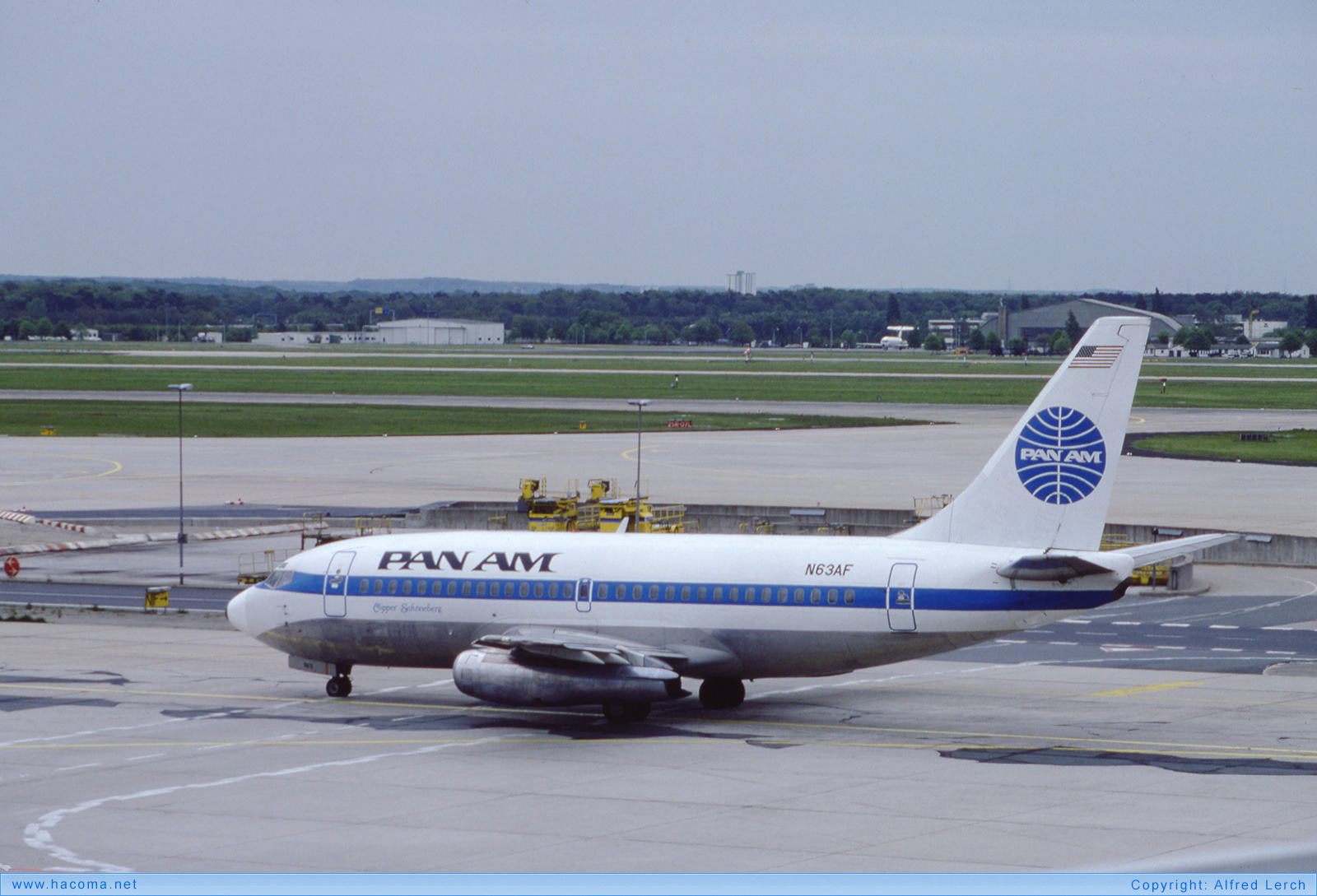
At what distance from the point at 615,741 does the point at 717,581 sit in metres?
4.19

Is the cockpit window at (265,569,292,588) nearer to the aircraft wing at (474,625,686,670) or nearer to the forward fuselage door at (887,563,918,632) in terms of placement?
the aircraft wing at (474,625,686,670)

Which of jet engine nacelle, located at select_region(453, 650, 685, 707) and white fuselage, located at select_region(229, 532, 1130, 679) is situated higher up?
white fuselage, located at select_region(229, 532, 1130, 679)

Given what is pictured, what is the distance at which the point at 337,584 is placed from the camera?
38.8m

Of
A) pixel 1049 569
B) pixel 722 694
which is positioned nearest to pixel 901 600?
pixel 1049 569

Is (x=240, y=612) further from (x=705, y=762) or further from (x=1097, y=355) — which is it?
(x=1097, y=355)

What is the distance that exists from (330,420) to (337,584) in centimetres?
9923

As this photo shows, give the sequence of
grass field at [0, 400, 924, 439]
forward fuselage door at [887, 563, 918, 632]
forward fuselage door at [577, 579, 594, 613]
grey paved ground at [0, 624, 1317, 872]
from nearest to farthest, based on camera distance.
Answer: grey paved ground at [0, 624, 1317, 872], forward fuselage door at [887, 563, 918, 632], forward fuselage door at [577, 579, 594, 613], grass field at [0, 400, 924, 439]

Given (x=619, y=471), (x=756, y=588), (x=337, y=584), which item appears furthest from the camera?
(x=619, y=471)

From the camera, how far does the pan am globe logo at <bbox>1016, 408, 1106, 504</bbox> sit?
1293 inches

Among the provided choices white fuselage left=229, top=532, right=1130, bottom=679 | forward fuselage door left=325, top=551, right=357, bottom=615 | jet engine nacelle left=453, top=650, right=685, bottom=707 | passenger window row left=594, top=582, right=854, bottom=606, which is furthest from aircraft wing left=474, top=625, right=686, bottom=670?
forward fuselage door left=325, top=551, right=357, bottom=615

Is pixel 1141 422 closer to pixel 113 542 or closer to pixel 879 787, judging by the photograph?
pixel 113 542

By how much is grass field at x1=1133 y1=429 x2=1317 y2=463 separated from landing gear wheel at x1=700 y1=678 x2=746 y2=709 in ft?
238

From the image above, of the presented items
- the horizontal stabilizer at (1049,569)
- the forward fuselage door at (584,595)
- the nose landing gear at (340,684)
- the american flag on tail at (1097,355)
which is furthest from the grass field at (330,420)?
the horizontal stabilizer at (1049,569)

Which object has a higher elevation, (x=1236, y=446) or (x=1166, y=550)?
(x=1166, y=550)
